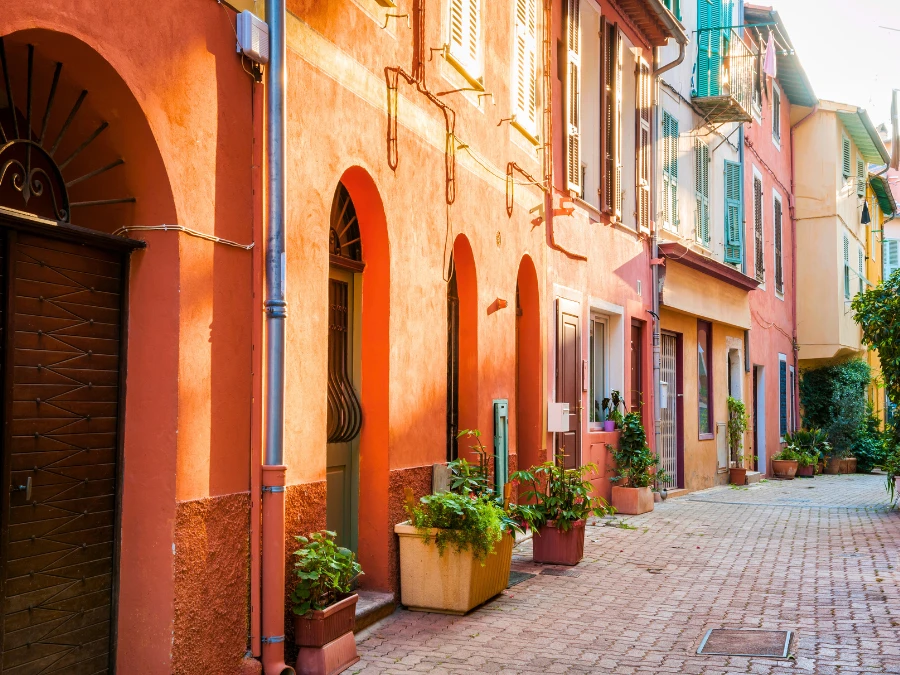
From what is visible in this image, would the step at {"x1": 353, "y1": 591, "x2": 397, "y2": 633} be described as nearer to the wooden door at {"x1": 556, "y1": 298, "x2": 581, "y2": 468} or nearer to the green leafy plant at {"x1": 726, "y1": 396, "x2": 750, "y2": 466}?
the wooden door at {"x1": 556, "y1": 298, "x2": 581, "y2": 468}

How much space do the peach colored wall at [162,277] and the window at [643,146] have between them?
1030 centimetres

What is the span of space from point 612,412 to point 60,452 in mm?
9847

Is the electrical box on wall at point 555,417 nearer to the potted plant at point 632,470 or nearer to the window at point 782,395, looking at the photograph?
the potted plant at point 632,470

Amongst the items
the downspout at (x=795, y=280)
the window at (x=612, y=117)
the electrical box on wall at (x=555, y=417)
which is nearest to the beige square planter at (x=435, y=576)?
the electrical box on wall at (x=555, y=417)

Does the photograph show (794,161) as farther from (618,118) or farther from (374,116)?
(374,116)

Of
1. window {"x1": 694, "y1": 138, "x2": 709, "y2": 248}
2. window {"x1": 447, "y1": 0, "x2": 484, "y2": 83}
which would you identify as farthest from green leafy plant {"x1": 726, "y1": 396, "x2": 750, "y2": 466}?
window {"x1": 447, "y1": 0, "x2": 484, "y2": 83}

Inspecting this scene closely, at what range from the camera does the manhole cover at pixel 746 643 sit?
237 inches

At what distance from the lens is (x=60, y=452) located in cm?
442

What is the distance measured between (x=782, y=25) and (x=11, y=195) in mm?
20601

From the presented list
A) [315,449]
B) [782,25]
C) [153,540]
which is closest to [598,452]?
[315,449]

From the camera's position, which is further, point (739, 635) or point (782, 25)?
point (782, 25)

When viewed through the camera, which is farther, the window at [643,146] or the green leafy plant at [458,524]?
the window at [643,146]

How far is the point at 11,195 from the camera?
4289 mm

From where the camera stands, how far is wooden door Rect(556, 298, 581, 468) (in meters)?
11.7
